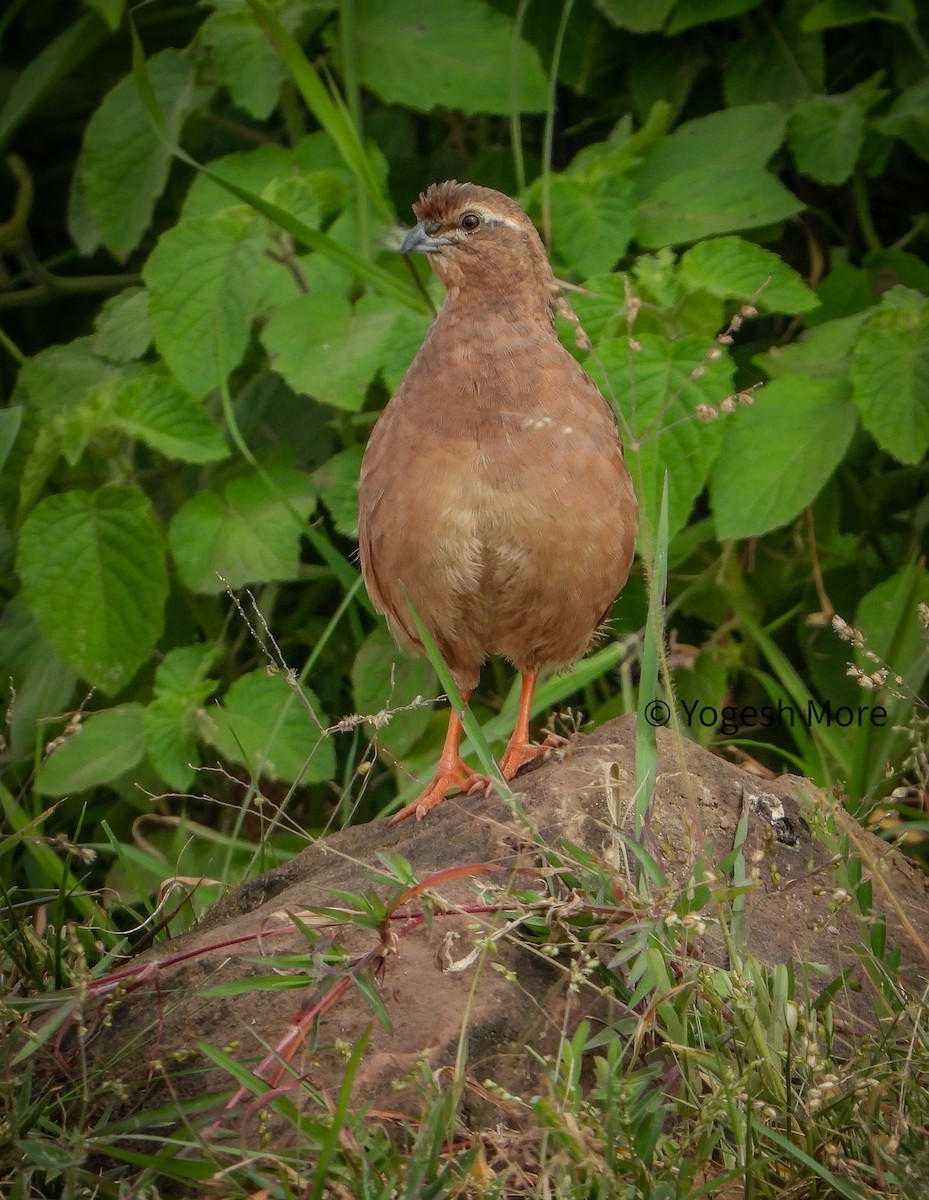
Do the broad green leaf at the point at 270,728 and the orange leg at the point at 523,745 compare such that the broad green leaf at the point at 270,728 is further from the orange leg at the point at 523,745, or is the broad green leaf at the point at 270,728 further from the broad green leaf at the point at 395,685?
the orange leg at the point at 523,745

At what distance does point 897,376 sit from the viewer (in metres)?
3.81

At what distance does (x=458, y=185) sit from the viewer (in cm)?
370

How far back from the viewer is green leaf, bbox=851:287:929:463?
12.3 feet

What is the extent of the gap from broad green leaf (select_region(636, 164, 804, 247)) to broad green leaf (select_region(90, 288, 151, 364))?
1498 mm

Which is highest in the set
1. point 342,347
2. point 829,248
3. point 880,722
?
point 342,347

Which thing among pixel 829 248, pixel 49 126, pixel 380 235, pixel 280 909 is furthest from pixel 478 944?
pixel 49 126

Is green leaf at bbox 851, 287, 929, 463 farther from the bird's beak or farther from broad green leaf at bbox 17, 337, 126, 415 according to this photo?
broad green leaf at bbox 17, 337, 126, 415

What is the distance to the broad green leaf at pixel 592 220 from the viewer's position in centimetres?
422

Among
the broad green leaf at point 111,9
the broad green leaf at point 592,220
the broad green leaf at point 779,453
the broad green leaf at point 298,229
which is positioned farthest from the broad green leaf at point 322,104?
the broad green leaf at point 779,453

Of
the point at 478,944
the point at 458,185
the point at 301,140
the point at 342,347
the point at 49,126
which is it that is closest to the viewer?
the point at 478,944

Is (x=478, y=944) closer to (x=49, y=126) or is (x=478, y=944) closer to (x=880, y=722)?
(x=880, y=722)

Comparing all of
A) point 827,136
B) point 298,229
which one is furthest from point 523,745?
point 827,136

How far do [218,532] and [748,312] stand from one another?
1.94 m

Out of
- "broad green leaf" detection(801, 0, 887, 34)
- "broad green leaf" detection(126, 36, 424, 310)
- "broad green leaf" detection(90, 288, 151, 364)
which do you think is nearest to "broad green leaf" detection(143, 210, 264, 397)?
"broad green leaf" detection(90, 288, 151, 364)
